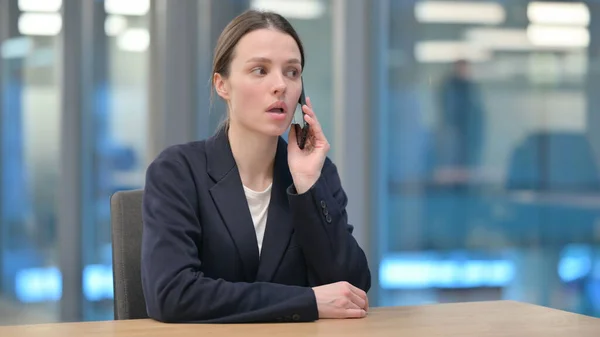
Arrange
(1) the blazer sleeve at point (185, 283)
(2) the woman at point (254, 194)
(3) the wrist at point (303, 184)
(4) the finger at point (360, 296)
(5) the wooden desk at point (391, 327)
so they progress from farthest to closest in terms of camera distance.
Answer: (3) the wrist at point (303, 184) < (2) the woman at point (254, 194) < (4) the finger at point (360, 296) < (1) the blazer sleeve at point (185, 283) < (5) the wooden desk at point (391, 327)

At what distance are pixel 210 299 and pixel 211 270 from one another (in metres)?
0.27

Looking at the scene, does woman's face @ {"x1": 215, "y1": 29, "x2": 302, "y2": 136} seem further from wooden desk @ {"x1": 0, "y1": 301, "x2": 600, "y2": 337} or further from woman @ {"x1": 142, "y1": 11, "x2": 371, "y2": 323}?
wooden desk @ {"x1": 0, "y1": 301, "x2": 600, "y2": 337}

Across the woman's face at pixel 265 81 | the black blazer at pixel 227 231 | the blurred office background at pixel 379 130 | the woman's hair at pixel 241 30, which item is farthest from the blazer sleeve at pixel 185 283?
the blurred office background at pixel 379 130

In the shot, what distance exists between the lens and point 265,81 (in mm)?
2283

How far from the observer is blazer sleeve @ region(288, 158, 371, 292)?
2.27m

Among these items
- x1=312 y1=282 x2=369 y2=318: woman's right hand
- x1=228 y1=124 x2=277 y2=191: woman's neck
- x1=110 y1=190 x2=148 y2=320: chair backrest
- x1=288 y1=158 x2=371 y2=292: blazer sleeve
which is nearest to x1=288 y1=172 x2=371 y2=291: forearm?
x1=288 y1=158 x2=371 y2=292: blazer sleeve

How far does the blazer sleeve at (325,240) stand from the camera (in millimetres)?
2271

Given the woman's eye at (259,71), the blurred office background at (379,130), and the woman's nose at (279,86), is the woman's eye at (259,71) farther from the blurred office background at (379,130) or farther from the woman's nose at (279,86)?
the blurred office background at (379,130)

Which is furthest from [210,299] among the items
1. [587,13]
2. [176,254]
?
[587,13]

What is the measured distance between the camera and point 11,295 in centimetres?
470

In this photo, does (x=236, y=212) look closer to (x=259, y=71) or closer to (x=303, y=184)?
(x=303, y=184)

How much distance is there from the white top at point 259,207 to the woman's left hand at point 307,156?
98mm

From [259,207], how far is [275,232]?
9 cm

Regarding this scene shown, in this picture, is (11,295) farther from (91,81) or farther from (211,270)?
(211,270)
